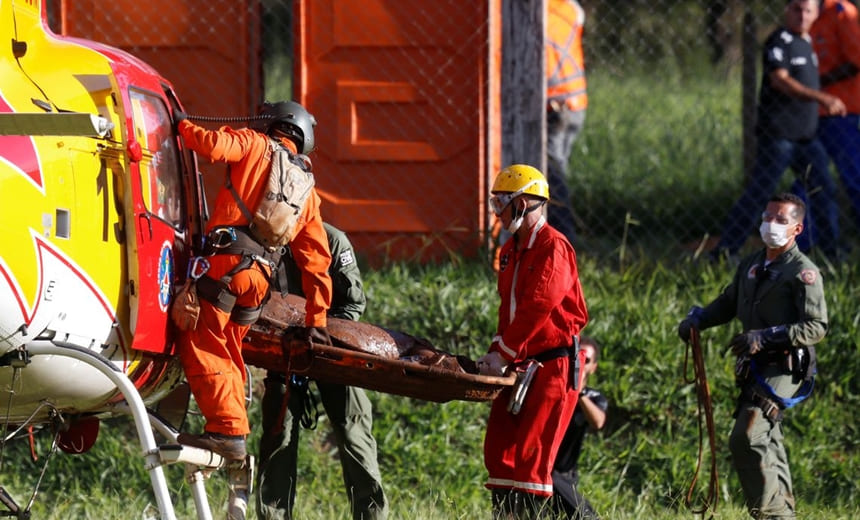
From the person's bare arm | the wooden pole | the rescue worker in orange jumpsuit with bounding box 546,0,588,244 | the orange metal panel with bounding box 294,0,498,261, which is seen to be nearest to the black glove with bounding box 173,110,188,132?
the orange metal panel with bounding box 294,0,498,261

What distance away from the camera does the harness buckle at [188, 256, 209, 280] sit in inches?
215

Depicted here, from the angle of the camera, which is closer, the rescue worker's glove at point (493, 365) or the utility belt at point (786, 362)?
the rescue worker's glove at point (493, 365)

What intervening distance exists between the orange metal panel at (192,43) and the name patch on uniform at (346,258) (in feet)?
9.34

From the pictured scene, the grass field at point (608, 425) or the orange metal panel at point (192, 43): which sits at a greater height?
the orange metal panel at point (192, 43)

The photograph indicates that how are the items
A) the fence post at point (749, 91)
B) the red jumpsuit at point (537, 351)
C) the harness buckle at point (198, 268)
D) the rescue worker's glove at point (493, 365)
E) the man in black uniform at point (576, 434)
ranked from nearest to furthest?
the harness buckle at point (198, 268), the rescue worker's glove at point (493, 365), the red jumpsuit at point (537, 351), the man in black uniform at point (576, 434), the fence post at point (749, 91)

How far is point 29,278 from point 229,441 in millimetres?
1205

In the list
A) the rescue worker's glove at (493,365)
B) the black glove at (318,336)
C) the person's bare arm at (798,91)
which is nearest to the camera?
the black glove at (318,336)

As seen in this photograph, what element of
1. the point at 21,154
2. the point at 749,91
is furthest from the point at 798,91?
the point at 21,154

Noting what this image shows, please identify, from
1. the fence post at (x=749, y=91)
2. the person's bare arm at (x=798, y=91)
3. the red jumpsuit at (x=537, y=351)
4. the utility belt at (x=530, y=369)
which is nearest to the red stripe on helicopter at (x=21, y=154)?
the red jumpsuit at (x=537, y=351)

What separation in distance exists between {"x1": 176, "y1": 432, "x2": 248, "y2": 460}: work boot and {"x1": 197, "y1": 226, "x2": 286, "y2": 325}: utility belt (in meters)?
0.46

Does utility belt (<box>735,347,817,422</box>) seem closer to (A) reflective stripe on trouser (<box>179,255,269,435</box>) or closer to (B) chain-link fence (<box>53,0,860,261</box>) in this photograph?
(B) chain-link fence (<box>53,0,860,261</box>)

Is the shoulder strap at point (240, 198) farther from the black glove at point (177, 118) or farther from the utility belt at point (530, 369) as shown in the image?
the utility belt at point (530, 369)

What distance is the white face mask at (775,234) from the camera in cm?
717

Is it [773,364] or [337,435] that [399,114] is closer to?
[337,435]
